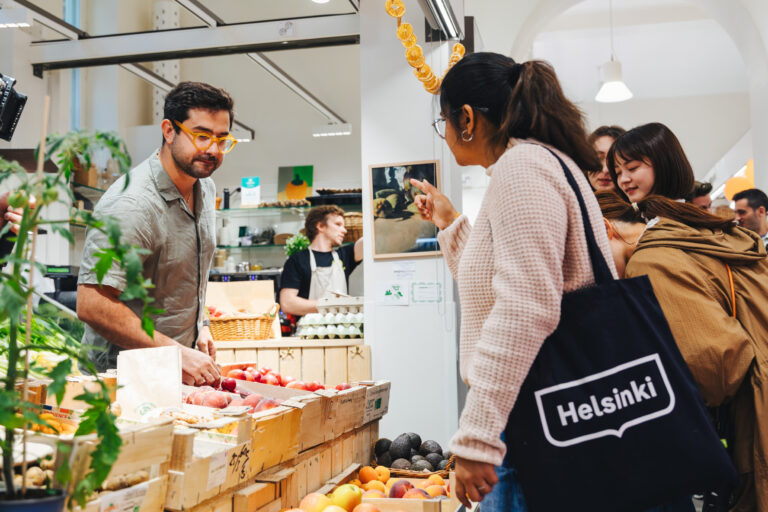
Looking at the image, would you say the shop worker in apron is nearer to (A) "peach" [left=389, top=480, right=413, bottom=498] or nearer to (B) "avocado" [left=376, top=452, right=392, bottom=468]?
(B) "avocado" [left=376, top=452, right=392, bottom=468]

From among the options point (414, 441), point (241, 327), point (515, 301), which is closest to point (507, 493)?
point (515, 301)

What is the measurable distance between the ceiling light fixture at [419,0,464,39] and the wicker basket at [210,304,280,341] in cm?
227

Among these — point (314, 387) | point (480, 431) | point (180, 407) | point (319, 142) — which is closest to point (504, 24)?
point (319, 142)

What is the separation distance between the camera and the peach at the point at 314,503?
6.87 feet

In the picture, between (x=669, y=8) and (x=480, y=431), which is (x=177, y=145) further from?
(x=669, y=8)

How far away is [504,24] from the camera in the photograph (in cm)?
641

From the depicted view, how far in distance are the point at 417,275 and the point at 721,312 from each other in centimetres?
302

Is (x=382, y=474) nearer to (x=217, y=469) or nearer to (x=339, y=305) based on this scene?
(x=217, y=469)

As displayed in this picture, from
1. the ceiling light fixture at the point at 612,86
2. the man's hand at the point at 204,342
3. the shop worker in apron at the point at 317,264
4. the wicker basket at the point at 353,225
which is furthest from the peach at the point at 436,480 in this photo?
the ceiling light fixture at the point at 612,86

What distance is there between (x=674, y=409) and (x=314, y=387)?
1.79 meters

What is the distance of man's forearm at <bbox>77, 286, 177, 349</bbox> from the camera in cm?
246

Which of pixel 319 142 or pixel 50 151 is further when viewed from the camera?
pixel 319 142

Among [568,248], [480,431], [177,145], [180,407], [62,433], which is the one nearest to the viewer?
[480,431]

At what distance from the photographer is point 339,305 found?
5062 millimetres
